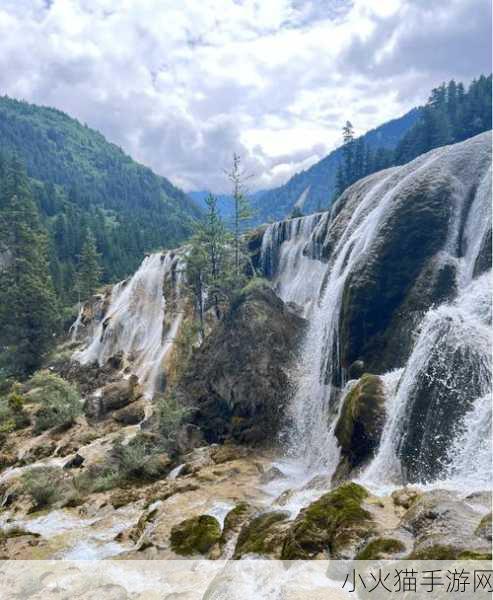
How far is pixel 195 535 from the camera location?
41.2 ft

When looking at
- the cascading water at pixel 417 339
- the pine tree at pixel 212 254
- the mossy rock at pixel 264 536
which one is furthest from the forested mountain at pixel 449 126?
the mossy rock at pixel 264 536

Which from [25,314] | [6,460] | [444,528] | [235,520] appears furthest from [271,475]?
[25,314]

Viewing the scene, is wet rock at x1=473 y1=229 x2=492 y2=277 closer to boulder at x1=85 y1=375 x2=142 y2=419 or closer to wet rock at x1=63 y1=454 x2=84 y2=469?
wet rock at x1=63 y1=454 x2=84 y2=469

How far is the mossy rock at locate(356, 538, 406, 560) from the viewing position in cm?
786

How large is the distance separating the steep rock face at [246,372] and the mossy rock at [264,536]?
9.38 meters

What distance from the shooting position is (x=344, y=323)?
70.2 feet

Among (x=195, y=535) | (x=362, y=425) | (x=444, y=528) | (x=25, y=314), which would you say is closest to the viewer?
(x=444, y=528)

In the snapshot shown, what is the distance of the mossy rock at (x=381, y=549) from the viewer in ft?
25.8

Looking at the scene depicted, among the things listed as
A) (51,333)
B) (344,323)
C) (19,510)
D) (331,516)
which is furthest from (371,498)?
(51,333)

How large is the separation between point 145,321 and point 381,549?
1530 inches

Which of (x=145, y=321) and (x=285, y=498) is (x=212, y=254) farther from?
(x=285, y=498)

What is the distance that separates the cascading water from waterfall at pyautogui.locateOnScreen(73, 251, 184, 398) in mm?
12285

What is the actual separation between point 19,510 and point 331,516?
15077 mm

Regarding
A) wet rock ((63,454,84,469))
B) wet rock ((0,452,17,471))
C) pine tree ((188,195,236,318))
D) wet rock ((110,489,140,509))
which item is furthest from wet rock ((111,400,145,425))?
wet rock ((110,489,140,509))
